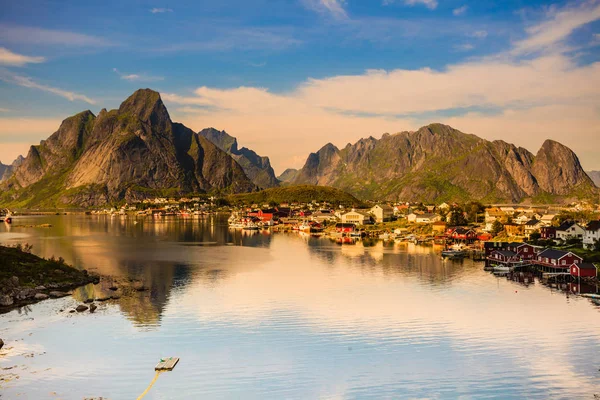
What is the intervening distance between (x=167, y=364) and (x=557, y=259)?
1829 inches

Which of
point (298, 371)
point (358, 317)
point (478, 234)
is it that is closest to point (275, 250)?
point (478, 234)

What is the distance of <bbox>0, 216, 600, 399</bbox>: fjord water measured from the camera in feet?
81.5

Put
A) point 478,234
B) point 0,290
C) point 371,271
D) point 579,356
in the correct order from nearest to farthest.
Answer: point 579,356 → point 0,290 → point 371,271 → point 478,234

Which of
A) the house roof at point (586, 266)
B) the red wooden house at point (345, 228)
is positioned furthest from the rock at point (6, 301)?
the red wooden house at point (345, 228)

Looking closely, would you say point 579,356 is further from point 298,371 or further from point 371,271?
point 371,271

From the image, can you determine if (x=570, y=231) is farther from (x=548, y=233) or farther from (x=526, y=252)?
(x=526, y=252)

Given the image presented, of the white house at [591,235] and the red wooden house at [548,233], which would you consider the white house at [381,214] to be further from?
the white house at [591,235]

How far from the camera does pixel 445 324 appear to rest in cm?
3588

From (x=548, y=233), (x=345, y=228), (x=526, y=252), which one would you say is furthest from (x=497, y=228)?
(x=345, y=228)

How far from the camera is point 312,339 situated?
106 ft

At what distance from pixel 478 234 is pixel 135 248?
61.9 meters

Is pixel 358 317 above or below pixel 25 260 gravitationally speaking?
below

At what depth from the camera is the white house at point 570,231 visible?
73119 millimetres

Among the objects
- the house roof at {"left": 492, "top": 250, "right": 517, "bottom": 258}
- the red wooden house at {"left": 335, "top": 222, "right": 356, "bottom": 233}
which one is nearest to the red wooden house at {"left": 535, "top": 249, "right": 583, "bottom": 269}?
the house roof at {"left": 492, "top": 250, "right": 517, "bottom": 258}
